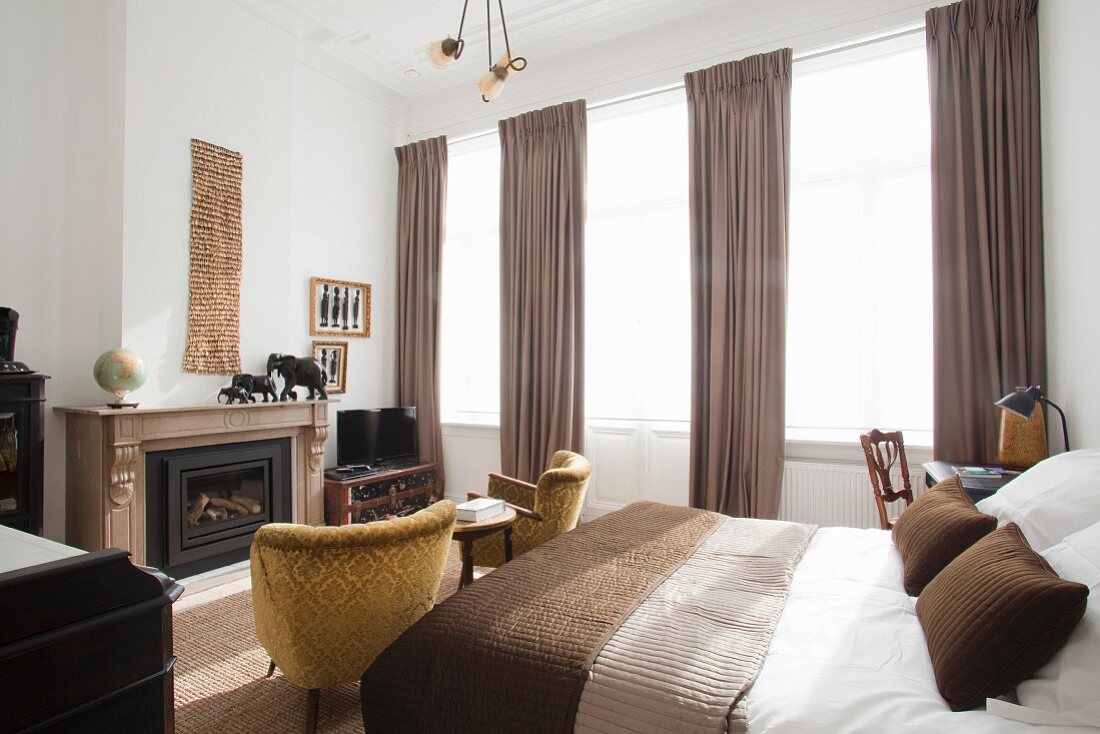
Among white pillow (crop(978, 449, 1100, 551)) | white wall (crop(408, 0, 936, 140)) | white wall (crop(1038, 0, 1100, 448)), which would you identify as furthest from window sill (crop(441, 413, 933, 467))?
white wall (crop(408, 0, 936, 140))

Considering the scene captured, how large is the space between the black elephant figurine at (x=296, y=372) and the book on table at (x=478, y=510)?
1974 mm

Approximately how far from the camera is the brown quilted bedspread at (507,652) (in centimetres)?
147

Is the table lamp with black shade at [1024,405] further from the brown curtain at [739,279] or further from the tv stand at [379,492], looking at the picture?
the tv stand at [379,492]

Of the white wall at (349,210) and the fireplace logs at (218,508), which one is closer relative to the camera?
the fireplace logs at (218,508)

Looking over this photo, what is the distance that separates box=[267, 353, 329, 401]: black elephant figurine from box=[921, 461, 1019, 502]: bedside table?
3803mm

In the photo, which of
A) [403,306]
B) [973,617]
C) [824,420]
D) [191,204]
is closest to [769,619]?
[973,617]

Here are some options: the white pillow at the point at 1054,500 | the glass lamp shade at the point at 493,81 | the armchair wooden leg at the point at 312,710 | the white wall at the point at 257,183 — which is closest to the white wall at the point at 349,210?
→ the white wall at the point at 257,183

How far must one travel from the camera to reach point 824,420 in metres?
3.92

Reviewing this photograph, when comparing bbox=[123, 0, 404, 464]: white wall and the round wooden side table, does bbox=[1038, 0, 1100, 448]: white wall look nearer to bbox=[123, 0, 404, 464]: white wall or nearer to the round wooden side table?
the round wooden side table

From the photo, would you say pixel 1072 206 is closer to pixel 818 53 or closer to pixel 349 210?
pixel 818 53

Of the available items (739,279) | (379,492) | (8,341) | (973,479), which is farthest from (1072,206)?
(8,341)

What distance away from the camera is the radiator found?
12.0 ft

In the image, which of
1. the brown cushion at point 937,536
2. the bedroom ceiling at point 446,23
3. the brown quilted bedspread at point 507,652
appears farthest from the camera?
the bedroom ceiling at point 446,23

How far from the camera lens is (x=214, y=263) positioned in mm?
3939
